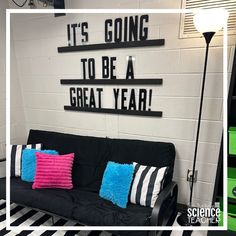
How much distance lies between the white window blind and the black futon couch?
98 centimetres

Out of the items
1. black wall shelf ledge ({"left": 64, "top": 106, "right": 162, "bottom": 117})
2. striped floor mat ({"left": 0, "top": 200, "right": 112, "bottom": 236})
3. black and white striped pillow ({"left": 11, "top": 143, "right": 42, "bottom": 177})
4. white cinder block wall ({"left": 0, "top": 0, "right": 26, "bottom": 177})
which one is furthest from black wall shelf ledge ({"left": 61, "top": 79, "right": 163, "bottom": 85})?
striped floor mat ({"left": 0, "top": 200, "right": 112, "bottom": 236})

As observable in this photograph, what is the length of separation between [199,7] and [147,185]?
1481 millimetres

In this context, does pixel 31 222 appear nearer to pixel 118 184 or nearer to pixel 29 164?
pixel 29 164

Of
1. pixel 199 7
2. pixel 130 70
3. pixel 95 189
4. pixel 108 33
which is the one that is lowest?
pixel 95 189

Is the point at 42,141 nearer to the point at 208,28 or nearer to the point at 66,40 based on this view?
the point at 66,40

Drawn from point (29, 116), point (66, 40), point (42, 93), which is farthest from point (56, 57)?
point (29, 116)

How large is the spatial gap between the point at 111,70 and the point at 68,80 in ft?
1.75

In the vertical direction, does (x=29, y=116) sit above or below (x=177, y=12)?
below

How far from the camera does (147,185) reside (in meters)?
1.70

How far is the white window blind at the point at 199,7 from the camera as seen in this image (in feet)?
5.05

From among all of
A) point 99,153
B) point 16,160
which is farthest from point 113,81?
point 16,160

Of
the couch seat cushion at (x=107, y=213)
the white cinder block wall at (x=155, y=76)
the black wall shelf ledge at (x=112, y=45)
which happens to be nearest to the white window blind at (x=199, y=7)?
the white cinder block wall at (x=155, y=76)

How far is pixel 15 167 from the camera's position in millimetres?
2203

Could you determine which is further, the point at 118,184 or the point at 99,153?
the point at 99,153
